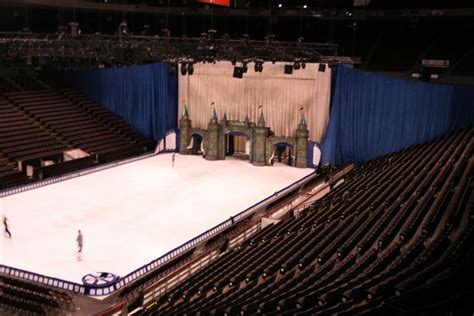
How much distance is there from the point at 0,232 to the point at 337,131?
58.1ft

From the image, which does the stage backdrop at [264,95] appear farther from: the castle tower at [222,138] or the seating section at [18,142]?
the seating section at [18,142]

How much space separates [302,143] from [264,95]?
3776 mm

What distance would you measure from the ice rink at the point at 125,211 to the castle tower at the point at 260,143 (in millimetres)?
681

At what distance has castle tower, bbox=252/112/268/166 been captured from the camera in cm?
2916

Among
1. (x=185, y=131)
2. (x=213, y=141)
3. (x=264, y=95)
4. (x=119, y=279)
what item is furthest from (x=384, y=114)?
(x=119, y=279)

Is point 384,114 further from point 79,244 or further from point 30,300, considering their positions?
point 30,300

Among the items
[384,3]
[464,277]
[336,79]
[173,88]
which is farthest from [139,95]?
[464,277]

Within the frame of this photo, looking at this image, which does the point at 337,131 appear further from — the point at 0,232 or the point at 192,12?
the point at 0,232

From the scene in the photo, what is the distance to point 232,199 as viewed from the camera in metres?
22.2

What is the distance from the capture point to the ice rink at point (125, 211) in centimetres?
1592

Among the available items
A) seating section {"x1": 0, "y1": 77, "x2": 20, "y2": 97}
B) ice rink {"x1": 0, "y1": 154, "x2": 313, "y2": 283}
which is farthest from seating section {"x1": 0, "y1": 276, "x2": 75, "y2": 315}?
seating section {"x1": 0, "y1": 77, "x2": 20, "y2": 97}

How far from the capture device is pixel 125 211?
2027 centimetres

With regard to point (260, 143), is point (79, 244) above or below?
below

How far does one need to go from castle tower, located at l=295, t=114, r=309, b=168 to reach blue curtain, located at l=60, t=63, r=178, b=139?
329 inches
